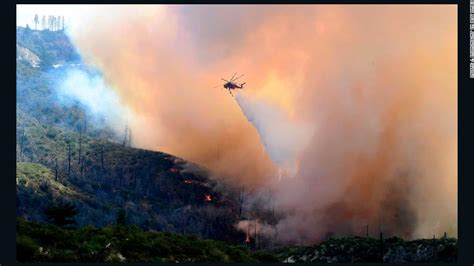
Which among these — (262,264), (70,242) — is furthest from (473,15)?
(70,242)

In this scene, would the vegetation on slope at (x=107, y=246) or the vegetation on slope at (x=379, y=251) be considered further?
the vegetation on slope at (x=379, y=251)

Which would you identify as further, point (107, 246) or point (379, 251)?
point (379, 251)

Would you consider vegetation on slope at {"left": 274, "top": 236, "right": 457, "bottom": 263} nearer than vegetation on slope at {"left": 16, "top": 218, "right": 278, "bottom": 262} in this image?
No

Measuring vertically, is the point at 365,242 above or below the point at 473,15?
below

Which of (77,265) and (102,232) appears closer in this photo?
(77,265)

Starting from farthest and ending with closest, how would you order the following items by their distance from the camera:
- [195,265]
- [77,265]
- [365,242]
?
[365,242] < [195,265] < [77,265]

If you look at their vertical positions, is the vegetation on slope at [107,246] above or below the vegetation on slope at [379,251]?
above

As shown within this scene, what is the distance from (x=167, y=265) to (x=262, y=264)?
25.9 metres

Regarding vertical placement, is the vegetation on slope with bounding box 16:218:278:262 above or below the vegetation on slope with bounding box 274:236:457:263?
above

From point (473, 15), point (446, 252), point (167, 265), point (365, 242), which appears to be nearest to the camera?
point (167, 265)

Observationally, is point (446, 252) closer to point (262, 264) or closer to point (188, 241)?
point (262, 264)

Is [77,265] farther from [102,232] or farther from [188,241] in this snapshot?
[188,241]

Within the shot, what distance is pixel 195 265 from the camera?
327 feet

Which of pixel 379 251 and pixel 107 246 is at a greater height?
pixel 107 246
